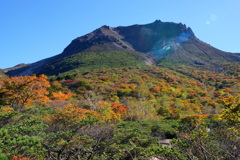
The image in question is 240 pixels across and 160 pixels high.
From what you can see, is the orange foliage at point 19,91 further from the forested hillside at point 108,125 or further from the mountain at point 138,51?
the mountain at point 138,51

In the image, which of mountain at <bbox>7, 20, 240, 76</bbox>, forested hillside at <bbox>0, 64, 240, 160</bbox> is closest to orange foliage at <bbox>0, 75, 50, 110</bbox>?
forested hillside at <bbox>0, 64, 240, 160</bbox>

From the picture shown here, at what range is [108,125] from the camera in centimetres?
1633

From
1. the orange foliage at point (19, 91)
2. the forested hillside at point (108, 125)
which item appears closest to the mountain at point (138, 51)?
the forested hillside at point (108, 125)

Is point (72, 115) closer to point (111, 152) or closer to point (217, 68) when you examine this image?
point (111, 152)

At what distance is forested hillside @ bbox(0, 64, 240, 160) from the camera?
961 centimetres

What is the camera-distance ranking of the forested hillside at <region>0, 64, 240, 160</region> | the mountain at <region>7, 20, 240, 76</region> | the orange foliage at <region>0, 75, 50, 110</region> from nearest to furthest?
the forested hillside at <region>0, 64, 240, 160</region> < the orange foliage at <region>0, 75, 50, 110</region> < the mountain at <region>7, 20, 240, 76</region>

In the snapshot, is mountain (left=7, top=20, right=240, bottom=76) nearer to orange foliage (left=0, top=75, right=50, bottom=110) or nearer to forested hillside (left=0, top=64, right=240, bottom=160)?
forested hillside (left=0, top=64, right=240, bottom=160)

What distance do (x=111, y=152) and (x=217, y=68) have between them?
277 ft

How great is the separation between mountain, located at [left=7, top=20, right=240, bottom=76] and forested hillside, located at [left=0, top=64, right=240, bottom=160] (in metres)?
32.6

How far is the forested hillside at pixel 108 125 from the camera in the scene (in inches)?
378

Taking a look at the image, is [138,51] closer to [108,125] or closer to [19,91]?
[19,91]

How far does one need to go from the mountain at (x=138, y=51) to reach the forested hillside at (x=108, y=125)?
3265 cm

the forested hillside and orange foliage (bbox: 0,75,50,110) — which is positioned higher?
orange foliage (bbox: 0,75,50,110)

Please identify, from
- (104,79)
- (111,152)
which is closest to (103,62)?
(104,79)
